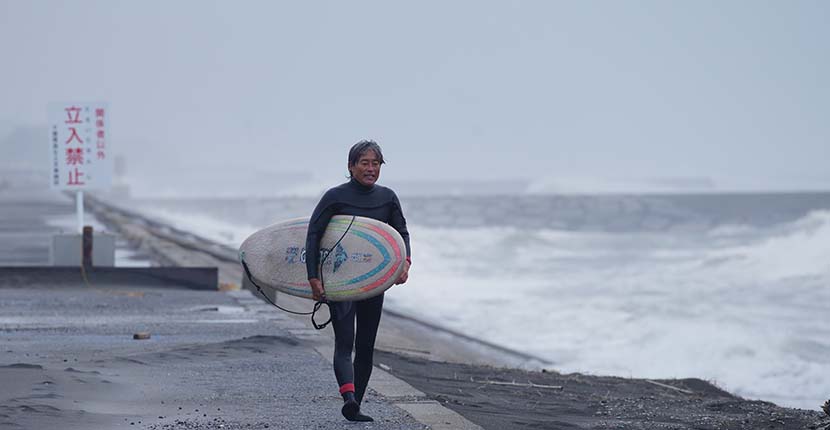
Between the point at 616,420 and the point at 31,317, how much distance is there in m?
7.10

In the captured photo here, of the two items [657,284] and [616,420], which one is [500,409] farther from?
[657,284]

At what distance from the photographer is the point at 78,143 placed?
18188mm

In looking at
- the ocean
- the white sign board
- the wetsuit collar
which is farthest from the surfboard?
the white sign board

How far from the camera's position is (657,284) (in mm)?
27906

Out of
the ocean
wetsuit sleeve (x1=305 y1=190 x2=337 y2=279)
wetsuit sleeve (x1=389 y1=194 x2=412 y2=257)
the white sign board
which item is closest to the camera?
wetsuit sleeve (x1=305 y1=190 x2=337 y2=279)

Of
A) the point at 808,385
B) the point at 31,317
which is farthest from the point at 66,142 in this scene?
the point at 808,385

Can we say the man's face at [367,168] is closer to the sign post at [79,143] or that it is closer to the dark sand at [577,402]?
the dark sand at [577,402]

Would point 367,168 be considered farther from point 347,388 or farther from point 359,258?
point 347,388

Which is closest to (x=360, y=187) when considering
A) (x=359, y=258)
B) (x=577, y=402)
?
(x=359, y=258)

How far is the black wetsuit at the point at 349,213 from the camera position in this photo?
272 inches

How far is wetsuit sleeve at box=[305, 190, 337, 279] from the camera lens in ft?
22.6

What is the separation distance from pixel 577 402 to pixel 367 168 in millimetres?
3115

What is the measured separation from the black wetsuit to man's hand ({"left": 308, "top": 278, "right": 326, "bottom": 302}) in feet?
0.12

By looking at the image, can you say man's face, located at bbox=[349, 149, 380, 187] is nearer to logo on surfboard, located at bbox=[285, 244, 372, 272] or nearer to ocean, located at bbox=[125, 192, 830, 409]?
logo on surfboard, located at bbox=[285, 244, 372, 272]
